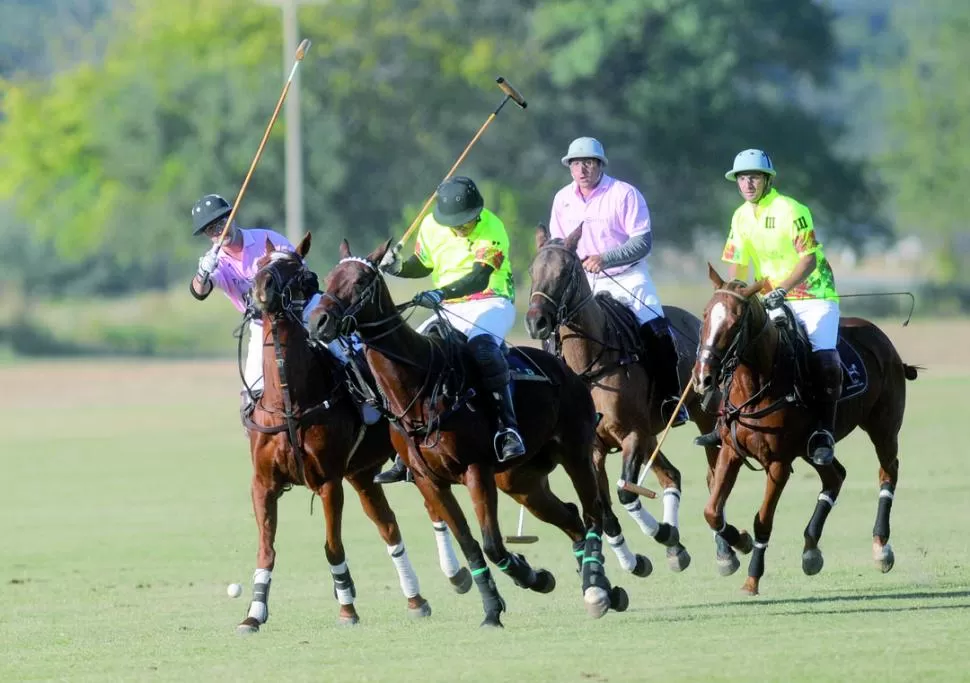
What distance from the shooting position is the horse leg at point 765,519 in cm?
1175

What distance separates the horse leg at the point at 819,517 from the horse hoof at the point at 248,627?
11.3 feet

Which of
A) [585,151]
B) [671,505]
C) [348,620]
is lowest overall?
[348,620]

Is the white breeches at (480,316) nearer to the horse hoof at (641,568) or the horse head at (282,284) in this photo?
the horse head at (282,284)

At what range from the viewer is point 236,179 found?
53375 mm

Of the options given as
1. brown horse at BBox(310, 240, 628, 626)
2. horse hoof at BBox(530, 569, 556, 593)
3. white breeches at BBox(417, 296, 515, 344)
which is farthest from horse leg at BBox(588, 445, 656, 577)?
white breeches at BBox(417, 296, 515, 344)

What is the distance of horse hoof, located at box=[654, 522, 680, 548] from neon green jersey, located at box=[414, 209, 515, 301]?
198cm

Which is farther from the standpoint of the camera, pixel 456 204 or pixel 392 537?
pixel 392 537

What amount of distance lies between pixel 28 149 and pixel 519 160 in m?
15.4

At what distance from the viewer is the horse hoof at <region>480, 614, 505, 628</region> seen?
413 inches

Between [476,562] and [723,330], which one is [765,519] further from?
[476,562]

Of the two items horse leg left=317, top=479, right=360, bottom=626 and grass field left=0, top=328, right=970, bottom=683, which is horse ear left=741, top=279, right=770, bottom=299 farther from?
horse leg left=317, top=479, right=360, bottom=626

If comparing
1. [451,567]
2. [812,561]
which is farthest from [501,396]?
[812,561]

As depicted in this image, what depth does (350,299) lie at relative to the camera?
9.94m

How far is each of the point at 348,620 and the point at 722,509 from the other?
2388 millimetres
